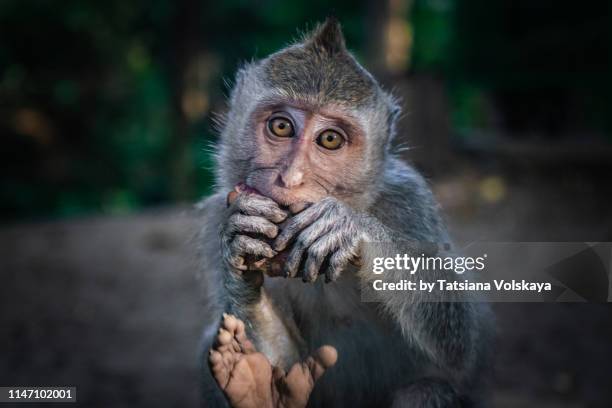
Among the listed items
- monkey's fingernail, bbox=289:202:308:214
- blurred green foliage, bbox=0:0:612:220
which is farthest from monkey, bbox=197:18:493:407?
blurred green foliage, bbox=0:0:612:220

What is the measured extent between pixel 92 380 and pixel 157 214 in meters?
4.67

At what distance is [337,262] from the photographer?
2.75m

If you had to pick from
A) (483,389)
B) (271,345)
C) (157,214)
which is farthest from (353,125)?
(157,214)

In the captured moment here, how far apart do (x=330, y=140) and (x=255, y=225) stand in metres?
0.63

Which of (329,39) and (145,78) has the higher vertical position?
(145,78)

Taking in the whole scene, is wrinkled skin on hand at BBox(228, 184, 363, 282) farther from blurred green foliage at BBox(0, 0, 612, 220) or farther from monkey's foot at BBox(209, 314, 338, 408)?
blurred green foliage at BBox(0, 0, 612, 220)

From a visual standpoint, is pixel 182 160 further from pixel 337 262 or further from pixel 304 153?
pixel 337 262

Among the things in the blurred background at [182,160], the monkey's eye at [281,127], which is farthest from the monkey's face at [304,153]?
the blurred background at [182,160]

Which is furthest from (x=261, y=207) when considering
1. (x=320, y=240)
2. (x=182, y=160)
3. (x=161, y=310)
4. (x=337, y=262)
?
(x=182, y=160)

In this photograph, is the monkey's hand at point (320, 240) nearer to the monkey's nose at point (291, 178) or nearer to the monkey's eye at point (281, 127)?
the monkey's nose at point (291, 178)

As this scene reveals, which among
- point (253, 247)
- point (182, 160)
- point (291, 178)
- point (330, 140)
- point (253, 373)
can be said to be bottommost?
point (253, 373)

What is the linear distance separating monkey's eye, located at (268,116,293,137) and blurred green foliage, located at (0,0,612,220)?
24.4 ft

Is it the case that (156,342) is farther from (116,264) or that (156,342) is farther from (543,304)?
(543,304)

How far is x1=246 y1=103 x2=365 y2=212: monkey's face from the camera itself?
2.91 m
